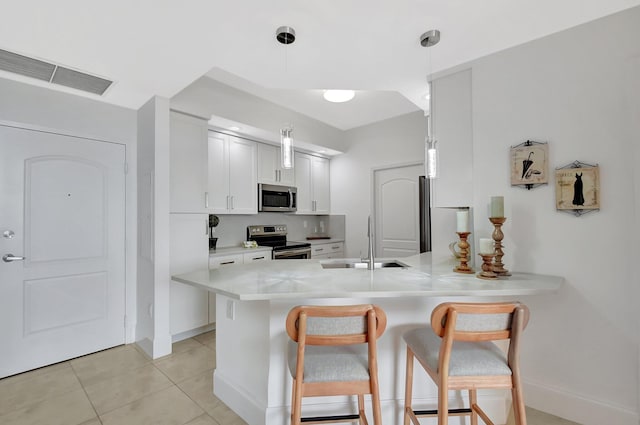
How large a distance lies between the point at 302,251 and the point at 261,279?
2.53 m

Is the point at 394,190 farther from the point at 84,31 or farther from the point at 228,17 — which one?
the point at 84,31

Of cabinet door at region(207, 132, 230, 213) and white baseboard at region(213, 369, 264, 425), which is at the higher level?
cabinet door at region(207, 132, 230, 213)

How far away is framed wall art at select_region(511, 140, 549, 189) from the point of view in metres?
2.00

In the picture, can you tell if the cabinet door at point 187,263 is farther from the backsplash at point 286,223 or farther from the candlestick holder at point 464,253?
the candlestick holder at point 464,253

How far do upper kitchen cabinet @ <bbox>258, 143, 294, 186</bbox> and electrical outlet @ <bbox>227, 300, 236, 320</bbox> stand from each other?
2356 mm

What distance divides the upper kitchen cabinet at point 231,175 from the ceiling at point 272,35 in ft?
3.35

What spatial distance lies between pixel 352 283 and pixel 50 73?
9.24 feet

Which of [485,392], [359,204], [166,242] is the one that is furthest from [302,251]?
[485,392]

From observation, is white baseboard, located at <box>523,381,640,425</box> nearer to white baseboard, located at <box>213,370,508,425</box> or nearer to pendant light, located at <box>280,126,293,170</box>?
white baseboard, located at <box>213,370,508,425</box>

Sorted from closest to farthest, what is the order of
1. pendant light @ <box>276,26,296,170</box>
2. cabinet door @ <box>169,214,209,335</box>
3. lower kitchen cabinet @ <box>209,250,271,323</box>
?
pendant light @ <box>276,26,296,170</box> < cabinet door @ <box>169,214,209,335</box> < lower kitchen cabinet @ <box>209,250,271,323</box>

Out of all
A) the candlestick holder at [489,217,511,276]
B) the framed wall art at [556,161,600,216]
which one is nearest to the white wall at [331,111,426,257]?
the framed wall art at [556,161,600,216]

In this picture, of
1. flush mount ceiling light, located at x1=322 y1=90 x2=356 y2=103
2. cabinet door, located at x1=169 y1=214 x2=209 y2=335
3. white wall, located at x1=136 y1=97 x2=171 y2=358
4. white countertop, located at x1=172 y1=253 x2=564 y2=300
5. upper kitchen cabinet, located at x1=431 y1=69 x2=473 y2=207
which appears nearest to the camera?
white countertop, located at x1=172 y1=253 x2=564 y2=300

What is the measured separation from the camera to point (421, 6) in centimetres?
171

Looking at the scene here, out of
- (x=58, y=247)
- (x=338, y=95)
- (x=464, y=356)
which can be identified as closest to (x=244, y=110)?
(x=338, y=95)
